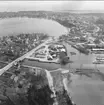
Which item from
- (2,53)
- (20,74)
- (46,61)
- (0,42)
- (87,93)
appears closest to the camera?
(87,93)

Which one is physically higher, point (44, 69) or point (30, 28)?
point (30, 28)

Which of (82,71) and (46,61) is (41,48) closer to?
(46,61)

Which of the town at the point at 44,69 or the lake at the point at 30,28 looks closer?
the town at the point at 44,69

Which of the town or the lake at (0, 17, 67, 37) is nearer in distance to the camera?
the town

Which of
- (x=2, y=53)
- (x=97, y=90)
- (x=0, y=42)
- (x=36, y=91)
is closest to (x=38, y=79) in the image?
(x=36, y=91)

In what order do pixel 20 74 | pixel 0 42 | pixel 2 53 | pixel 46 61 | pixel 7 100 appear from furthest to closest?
pixel 0 42, pixel 2 53, pixel 46 61, pixel 20 74, pixel 7 100

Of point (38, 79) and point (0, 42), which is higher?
point (0, 42)

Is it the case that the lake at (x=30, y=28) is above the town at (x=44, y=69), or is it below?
above

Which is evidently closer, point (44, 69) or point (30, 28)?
point (44, 69)

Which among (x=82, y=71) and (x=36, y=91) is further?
(x=82, y=71)

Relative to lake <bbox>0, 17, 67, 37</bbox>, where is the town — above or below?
below
